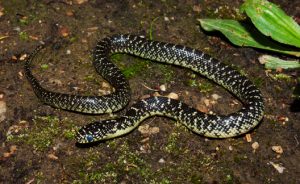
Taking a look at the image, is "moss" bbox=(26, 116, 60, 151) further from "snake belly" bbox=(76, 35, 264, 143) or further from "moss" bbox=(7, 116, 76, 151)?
"snake belly" bbox=(76, 35, 264, 143)

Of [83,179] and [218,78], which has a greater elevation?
[218,78]

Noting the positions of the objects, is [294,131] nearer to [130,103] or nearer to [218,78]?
[218,78]

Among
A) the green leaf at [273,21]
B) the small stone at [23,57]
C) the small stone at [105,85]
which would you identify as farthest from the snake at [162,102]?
the green leaf at [273,21]

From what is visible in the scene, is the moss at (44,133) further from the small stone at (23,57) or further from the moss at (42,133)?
the small stone at (23,57)

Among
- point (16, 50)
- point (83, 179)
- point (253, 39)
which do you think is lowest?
point (83, 179)

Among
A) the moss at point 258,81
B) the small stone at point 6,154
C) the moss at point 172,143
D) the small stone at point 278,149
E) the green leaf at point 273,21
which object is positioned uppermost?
the green leaf at point 273,21

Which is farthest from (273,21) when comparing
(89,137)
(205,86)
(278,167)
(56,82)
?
(56,82)

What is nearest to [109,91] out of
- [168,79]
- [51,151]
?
[168,79]

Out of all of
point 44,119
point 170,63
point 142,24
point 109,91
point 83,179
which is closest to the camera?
point 83,179
